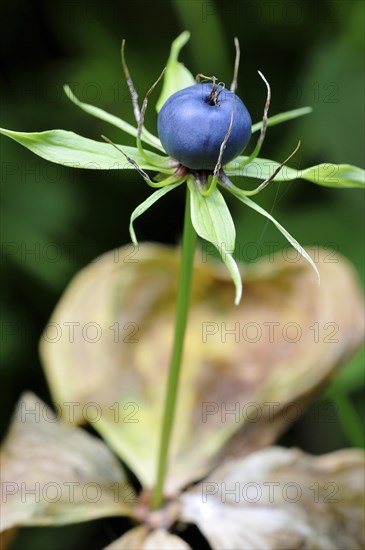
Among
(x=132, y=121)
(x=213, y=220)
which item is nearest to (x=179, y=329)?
(x=213, y=220)

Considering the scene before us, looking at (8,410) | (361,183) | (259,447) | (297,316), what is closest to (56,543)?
(8,410)

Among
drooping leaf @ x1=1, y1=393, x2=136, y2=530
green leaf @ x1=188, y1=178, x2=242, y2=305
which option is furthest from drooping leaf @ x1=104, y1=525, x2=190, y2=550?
green leaf @ x1=188, y1=178, x2=242, y2=305

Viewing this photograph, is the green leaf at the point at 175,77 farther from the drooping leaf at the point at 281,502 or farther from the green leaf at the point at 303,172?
the drooping leaf at the point at 281,502

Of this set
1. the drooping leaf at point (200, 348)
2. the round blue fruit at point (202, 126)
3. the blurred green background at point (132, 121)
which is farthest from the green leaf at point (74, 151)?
the blurred green background at point (132, 121)

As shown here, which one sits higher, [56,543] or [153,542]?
[153,542]

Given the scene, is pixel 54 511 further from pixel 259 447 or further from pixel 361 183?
pixel 361 183

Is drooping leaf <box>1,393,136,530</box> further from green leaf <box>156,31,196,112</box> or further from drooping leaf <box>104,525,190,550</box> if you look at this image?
green leaf <box>156,31,196,112</box>

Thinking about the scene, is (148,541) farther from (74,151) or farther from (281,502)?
(74,151)
